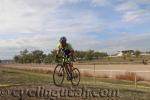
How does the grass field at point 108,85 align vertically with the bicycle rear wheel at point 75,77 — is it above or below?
below

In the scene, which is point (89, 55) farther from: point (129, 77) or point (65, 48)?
point (65, 48)

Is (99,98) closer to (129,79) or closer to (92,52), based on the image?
(129,79)

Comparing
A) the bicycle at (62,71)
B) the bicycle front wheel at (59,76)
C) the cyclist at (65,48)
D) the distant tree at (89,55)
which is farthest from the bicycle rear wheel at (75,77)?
the distant tree at (89,55)

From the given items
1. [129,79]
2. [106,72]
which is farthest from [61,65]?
[106,72]

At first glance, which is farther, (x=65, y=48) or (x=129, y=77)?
(x=129, y=77)

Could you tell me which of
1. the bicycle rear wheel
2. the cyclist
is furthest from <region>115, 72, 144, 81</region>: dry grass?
the cyclist

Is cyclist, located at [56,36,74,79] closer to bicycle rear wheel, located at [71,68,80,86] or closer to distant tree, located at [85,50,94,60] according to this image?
bicycle rear wheel, located at [71,68,80,86]

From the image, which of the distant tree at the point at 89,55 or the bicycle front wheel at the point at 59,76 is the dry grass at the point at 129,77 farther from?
the distant tree at the point at 89,55

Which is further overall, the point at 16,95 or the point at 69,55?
the point at 69,55

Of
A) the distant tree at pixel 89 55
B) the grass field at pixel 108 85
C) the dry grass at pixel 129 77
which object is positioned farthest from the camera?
the distant tree at pixel 89 55

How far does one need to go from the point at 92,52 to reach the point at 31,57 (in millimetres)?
21852

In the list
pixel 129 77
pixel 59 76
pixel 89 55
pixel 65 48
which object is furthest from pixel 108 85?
pixel 89 55

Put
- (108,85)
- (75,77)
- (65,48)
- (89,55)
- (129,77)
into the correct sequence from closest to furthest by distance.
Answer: (65,48), (75,77), (108,85), (129,77), (89,55)

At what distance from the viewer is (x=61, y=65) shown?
13.8 meters
